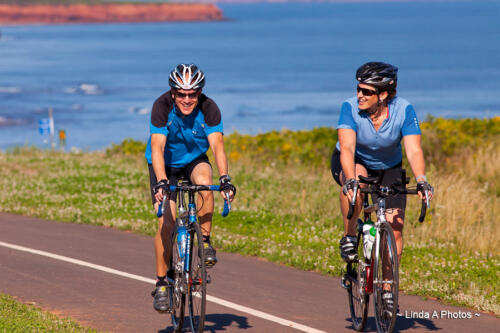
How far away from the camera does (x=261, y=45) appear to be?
534 ft

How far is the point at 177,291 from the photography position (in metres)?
7.13

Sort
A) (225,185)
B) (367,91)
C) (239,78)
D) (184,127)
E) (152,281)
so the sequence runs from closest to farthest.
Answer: (225,185)
(367,91)
(184,127)
(152,281)
(239,78)

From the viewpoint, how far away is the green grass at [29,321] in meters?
7.13

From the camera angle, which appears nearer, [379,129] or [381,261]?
[381,261]

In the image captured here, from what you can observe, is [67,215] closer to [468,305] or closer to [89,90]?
[468,305]

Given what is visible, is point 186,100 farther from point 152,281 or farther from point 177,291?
point 152,281

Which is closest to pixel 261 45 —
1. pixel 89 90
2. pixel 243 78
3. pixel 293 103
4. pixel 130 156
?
pixel 243 78

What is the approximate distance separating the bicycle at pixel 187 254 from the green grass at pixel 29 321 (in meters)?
0.81

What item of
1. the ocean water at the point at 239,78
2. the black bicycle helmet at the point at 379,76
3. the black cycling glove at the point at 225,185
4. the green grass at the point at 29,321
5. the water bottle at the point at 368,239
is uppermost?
the ocean water at the point at 239,78

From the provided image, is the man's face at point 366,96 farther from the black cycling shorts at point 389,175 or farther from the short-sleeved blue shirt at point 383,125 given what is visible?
the black cycling shorts at point 389,175

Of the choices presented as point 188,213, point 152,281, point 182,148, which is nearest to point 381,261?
point 188,213

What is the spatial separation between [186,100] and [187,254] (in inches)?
50.4

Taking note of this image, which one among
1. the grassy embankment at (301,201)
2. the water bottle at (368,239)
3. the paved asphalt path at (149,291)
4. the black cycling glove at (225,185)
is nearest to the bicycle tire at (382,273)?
the water bottle at (368,239)

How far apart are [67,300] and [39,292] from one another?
49cm
